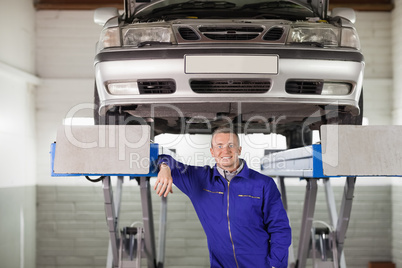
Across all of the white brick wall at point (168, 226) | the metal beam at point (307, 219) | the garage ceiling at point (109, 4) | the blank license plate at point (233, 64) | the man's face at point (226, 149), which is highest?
the garage ceiling at point (109, 4)

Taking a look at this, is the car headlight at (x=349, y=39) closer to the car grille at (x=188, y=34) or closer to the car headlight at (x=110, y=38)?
the car grille at (x=188, y=34)

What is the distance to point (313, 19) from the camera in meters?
2.86

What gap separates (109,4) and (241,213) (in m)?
4.68

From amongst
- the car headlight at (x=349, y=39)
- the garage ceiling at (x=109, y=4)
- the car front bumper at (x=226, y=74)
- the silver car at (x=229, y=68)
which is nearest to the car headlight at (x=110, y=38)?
the silver car at (x=229, y=68)

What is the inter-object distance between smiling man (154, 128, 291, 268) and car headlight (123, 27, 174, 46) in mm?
661

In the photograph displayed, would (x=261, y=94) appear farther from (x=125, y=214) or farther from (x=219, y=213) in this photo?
(x=125, y=214)

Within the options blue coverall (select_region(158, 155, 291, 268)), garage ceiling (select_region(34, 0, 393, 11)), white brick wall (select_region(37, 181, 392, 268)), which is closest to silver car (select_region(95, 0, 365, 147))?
blue coverall (select_region(158, 155, 291, 268))

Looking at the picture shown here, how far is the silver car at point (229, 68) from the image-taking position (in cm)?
247

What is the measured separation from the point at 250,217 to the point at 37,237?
4681mm

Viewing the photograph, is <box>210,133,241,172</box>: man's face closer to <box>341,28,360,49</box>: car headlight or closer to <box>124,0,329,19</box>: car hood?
<box>341,28,360,49</box>: car headlight

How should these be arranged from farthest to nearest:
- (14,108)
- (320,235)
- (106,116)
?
1. (14,108)
2. (320,235)
3. (106,116)

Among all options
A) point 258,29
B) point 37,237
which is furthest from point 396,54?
point 37,237

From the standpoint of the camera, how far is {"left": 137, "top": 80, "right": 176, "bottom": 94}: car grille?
8.23ft

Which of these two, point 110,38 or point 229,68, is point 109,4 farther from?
point 229,68
